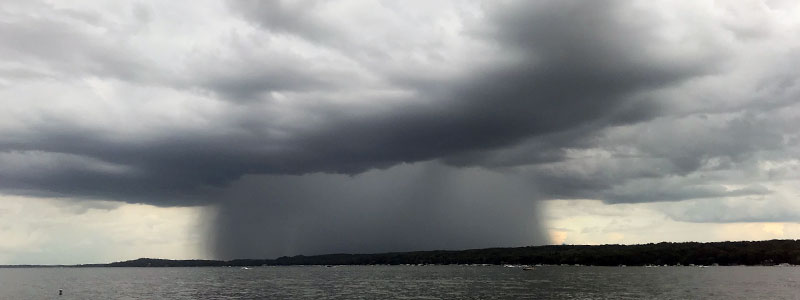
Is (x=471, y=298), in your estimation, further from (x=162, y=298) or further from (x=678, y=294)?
(x=162, y=298)

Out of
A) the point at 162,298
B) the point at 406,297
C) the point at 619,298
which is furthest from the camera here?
the point at 162,298

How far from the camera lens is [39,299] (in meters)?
148

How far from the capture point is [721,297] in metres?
124

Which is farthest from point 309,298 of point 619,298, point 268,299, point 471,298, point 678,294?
point 678,294

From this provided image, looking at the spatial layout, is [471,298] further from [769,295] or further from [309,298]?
[769,295]

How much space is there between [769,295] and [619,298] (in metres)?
42.4

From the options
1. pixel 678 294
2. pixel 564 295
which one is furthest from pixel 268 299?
pixel 678 294

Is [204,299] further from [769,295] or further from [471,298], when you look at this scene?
[769,295]

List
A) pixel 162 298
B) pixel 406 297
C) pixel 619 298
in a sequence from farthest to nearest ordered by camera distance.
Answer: pixel 162 298, pixel 406 297, pixel 619 298

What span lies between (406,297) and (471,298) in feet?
50.8

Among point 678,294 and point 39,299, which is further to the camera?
point 39,299

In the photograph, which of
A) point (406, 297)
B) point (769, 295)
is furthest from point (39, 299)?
point (769, 295)

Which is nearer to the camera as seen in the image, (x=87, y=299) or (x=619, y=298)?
(x=619, y=298)

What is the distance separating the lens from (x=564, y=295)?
12556 centimetres
